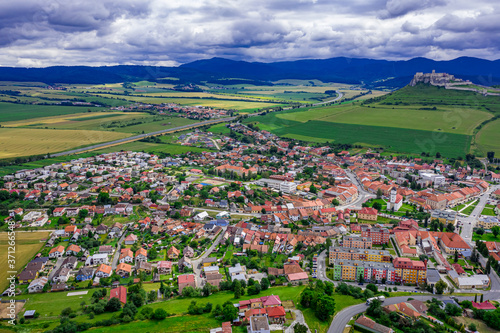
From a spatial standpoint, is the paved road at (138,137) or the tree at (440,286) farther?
the paved road at (138,137)

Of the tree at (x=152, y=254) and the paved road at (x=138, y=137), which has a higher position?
the paved road at (x=138, y=137)

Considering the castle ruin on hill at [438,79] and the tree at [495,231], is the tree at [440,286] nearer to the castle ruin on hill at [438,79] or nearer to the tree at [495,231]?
the tree at [495,231]

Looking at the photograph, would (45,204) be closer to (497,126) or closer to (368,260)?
(368,260)

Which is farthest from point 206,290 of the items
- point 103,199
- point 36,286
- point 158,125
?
point 158,125

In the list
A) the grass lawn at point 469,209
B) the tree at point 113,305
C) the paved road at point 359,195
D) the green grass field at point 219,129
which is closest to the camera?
the tree at point 113,305

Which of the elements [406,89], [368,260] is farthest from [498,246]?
[406,89]

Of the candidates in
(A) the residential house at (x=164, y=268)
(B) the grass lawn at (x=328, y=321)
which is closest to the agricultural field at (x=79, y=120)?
(A) the residential house at (x=164, y=268)

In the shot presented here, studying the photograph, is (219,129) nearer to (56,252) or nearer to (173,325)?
(56,252)
